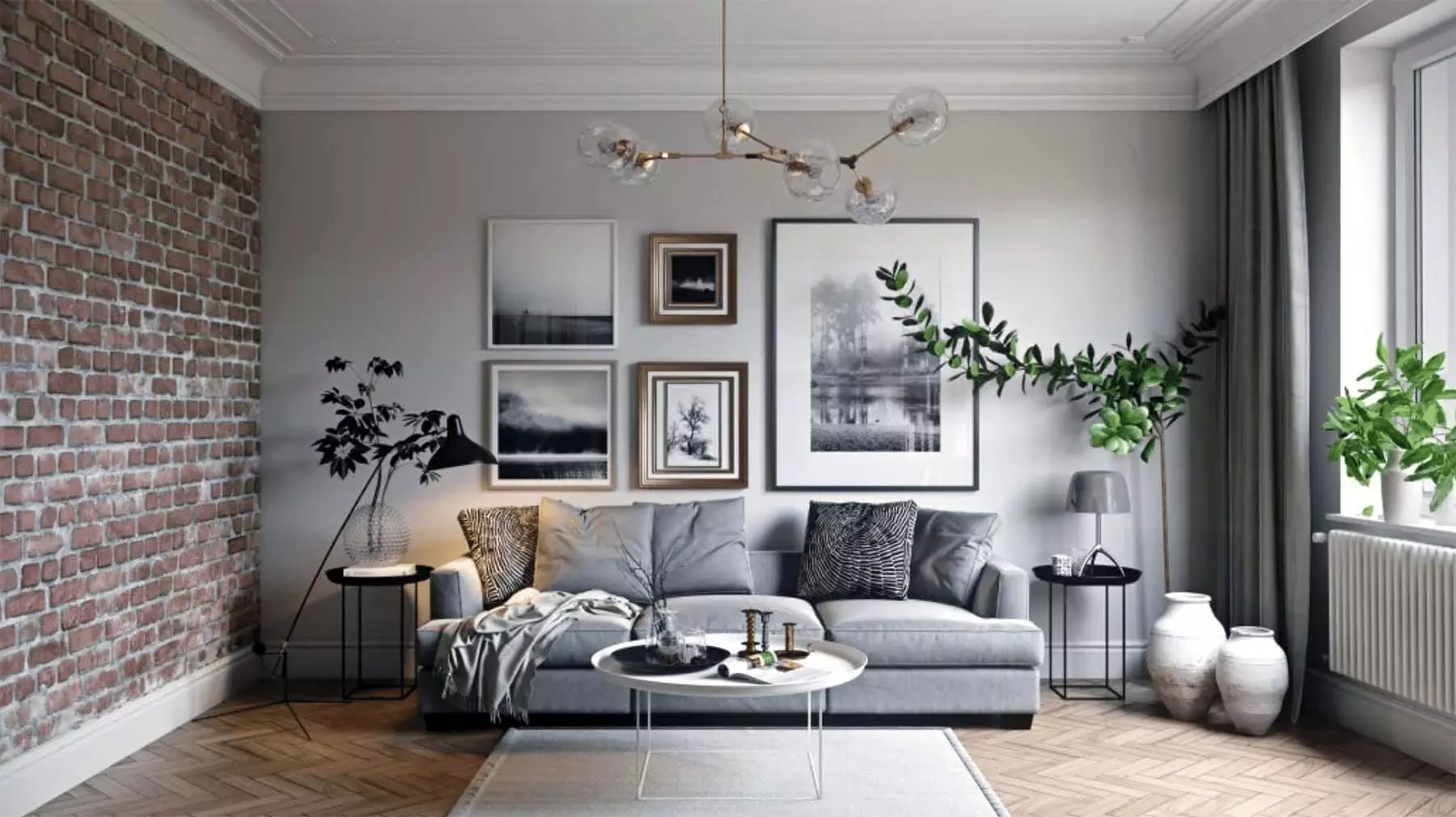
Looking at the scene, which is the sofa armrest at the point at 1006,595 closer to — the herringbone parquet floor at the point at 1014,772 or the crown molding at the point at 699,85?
the herringbone parquet floor at the point at 1014,772

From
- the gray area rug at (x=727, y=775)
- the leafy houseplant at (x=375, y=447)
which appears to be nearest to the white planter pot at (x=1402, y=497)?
the gray area rug at (x=727, y=775)

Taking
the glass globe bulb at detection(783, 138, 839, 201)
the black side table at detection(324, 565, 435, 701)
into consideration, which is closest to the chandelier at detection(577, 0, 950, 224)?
the glass globe bulb at detection(783, 138, 839, 201)

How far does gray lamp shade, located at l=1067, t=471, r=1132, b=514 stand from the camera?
17.2ft

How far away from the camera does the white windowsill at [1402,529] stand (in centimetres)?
418

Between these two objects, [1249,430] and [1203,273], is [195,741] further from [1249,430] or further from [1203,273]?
[1203,273]

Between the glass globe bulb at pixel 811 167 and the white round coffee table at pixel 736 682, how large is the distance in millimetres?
1609

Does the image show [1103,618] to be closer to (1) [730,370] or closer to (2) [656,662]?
(1) [730,370]

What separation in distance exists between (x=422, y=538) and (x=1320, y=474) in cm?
412

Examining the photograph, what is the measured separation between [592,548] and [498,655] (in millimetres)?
771

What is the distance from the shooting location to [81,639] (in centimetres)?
411

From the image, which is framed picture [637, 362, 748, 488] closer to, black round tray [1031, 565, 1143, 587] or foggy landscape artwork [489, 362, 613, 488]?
foggy landscape artwork [489, 362, 613, 488]

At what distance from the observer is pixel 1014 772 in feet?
13.7

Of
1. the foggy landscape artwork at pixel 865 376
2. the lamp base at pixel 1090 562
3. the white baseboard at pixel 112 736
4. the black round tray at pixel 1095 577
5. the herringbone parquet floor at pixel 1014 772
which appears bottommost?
the herringbone parquet floor at pixel 1014 772

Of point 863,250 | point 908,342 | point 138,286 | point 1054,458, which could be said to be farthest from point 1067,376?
point 138,286
